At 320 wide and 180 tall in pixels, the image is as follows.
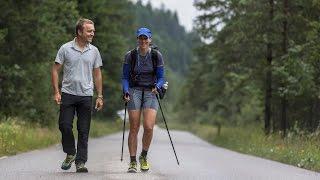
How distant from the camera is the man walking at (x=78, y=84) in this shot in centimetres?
1003

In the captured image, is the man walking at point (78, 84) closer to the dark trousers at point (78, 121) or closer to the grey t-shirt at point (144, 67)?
the dark trousers at point (78, 121)

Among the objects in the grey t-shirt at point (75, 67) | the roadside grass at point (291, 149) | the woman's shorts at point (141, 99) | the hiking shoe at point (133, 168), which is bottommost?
the roadside grass at point (291, 149)

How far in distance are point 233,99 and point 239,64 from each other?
705 inches

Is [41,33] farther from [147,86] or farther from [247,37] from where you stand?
[147,86]

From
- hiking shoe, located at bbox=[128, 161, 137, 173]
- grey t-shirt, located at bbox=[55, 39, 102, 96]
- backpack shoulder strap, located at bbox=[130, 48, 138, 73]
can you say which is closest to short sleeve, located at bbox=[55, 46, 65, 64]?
grey t-shirt, located at bbox=[55, 39, 102, 96]

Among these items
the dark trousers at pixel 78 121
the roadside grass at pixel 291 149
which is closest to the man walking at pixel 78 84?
the dark trousers at pixel 78 121

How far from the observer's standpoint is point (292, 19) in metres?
25.9

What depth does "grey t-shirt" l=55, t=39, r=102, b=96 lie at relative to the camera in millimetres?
10031

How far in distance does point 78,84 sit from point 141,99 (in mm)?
1004

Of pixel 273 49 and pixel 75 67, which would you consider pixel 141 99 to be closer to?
pixel 75 67

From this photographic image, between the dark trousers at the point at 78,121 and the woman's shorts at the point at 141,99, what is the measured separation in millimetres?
634

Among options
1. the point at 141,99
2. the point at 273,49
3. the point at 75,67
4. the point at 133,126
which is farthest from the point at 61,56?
the point at 273,49

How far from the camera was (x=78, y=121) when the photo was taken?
1028 centimetres

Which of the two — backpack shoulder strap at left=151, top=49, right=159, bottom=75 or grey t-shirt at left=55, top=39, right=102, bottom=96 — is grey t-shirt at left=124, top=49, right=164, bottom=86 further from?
grey t-shirt at left=55, top=39, right=102, bottom=96
